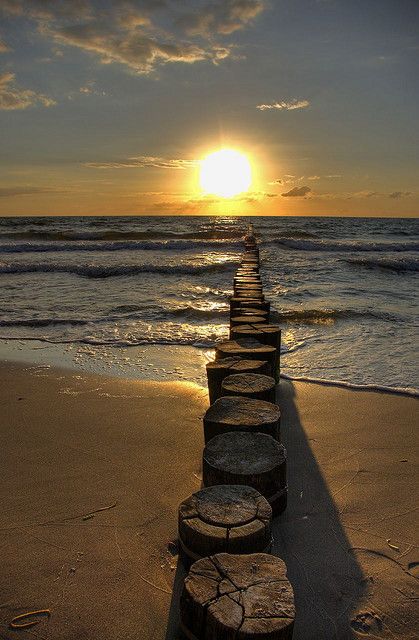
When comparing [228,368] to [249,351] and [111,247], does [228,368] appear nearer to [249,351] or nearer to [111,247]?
[249,351]

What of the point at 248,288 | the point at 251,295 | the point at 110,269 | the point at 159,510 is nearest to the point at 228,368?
the point at 159,510

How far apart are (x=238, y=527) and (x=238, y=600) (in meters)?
0.39

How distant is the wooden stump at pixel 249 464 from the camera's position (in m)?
2.40

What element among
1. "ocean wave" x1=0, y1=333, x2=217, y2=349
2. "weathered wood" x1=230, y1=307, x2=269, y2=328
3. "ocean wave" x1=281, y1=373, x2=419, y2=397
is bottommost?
"ocean wave" x1=0, y1=333, x2=217, y2=349

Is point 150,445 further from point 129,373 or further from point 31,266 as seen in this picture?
point 31,266

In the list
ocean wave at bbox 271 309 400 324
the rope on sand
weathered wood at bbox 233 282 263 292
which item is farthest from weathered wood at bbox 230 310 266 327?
the rope on sand

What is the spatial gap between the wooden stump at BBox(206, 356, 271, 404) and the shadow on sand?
745mm

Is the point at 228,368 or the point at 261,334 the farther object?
the point at 261,334

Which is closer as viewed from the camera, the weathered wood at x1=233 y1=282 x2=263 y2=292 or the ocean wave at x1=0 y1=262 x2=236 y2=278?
the weathered wood at x1=233 y1=282 x2=263 y2=292

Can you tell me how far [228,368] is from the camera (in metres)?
3.73

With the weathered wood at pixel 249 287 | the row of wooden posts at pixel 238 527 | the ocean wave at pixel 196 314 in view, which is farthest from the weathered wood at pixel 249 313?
the ocean wave at pixel 196 314

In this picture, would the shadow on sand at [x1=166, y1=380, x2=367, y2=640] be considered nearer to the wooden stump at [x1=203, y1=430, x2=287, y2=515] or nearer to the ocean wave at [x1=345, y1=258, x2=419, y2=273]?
the wooden stump at [x1=203, y1=430, x2=287, y2=515]

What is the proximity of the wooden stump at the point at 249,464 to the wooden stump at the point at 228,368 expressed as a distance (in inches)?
40.1

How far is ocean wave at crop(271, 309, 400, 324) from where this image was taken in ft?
27.7
